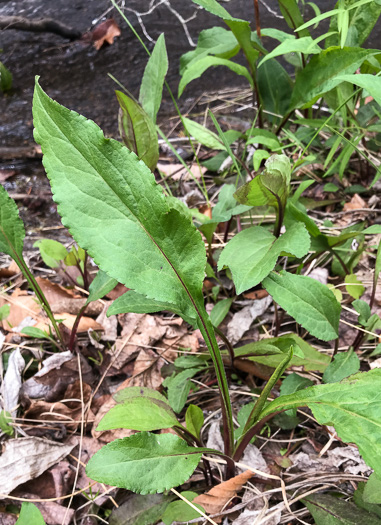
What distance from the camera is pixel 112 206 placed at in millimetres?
1011

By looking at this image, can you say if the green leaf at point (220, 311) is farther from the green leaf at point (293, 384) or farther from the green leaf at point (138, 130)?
the green leaf at point (138, 130)

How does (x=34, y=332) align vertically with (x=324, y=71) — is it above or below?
below

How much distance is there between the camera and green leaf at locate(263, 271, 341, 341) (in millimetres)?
1241

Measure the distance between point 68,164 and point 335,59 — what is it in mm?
1129

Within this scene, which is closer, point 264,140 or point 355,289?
point 355,289

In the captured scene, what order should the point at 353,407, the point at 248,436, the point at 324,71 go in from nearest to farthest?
the point at 353,407 < the point at 248,436 < the point at 324,71

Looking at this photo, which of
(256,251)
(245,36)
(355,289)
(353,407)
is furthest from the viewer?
(245,36)

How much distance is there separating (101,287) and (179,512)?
67 centimetres

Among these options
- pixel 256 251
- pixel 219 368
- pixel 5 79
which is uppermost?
pixel 5 79

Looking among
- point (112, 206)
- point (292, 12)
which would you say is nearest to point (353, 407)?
point (112, 206)

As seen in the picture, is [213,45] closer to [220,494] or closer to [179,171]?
[179,171]

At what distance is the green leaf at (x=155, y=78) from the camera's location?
1756 mm

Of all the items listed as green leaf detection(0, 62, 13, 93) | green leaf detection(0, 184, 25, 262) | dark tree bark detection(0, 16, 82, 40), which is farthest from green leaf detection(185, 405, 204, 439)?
dark tree bark detection(0, 16, 82, 40)

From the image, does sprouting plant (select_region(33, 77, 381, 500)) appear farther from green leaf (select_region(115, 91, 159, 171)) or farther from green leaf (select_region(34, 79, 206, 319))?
green leaf (select_region(115, 91, 159, 171))
